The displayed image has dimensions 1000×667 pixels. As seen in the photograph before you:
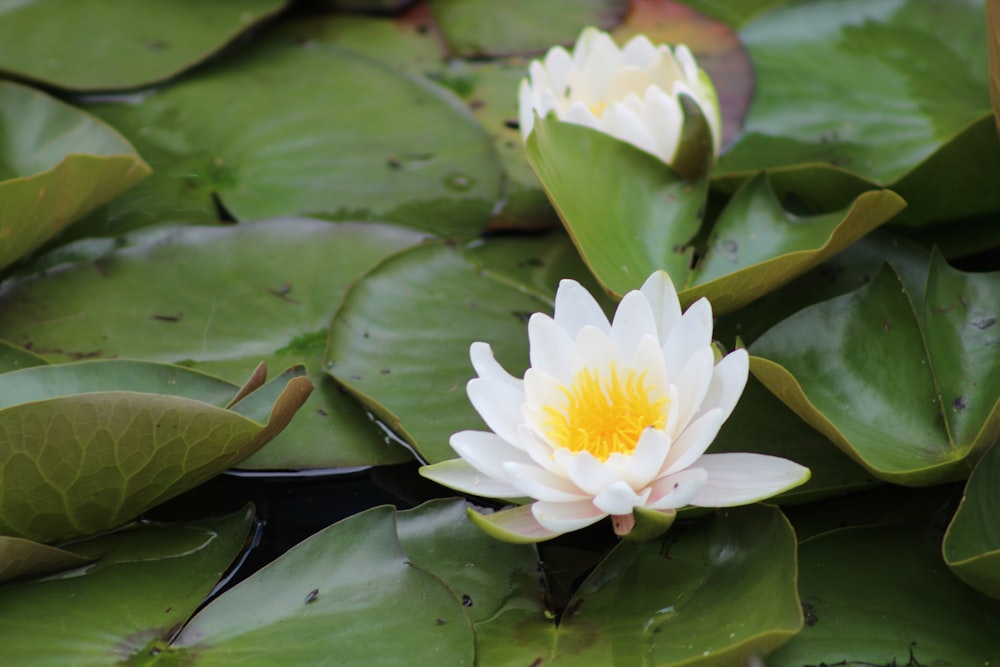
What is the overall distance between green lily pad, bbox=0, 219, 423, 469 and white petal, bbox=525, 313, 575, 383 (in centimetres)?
33

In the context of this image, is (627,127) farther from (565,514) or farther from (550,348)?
(565,514)

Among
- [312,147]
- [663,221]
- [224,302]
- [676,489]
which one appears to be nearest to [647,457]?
[676,489]

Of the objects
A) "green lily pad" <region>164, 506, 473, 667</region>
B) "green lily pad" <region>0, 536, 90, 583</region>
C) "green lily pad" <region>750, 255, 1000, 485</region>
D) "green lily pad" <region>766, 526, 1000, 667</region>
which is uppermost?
"green lily pad" <region>750, 255, 1000, 485</region>

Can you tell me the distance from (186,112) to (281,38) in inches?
13.7

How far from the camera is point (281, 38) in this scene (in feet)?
6.95

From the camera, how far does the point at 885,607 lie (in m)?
1.06

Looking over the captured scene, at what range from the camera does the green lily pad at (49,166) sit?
1375 mm

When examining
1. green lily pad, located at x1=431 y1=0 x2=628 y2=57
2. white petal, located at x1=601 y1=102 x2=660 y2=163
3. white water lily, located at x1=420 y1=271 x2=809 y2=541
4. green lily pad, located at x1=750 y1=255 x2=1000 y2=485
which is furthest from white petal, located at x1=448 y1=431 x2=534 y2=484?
green lily pad, located at x1=431 y1=0 x2=628 y2=57

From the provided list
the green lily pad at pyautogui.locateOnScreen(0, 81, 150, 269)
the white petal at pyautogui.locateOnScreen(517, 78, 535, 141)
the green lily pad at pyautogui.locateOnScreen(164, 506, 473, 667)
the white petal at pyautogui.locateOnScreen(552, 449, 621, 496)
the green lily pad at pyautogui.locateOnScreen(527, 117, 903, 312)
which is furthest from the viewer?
the white petal at pyautogui.locateOnScreen(517, 78, 535, 141)

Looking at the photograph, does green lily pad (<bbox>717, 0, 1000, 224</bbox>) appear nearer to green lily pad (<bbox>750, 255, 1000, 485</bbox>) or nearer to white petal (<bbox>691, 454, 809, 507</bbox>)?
green lily pad (<bbox>750, 255, 1000, 485</bbox>)

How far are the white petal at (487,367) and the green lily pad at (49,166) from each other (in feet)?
2.38

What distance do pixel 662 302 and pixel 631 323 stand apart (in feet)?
0.20

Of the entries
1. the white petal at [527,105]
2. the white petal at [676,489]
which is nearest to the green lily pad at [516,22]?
the white petal at [527,105]

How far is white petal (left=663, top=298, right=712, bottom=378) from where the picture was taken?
1.05 meters
